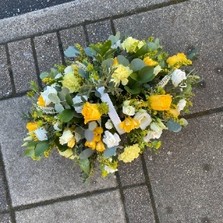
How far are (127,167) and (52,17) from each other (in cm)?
75

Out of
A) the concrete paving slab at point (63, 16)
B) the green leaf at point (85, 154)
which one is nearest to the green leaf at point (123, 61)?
the green leaf at point (85, 154)

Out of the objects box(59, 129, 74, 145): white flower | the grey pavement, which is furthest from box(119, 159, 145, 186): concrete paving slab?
box(59, 129, 74, 145): white flower

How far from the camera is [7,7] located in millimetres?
2377

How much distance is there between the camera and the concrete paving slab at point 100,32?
88.7 inches

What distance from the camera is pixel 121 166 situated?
2182 millimetres

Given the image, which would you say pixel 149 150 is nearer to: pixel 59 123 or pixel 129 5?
pixel 59 123

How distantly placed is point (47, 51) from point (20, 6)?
0.28 meters

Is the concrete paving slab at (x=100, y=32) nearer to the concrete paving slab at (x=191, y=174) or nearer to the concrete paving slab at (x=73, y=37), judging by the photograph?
the concrete paving slab at (x=73, y=37)

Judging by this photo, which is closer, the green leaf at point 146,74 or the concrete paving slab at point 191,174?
the green leaf at point 146,74

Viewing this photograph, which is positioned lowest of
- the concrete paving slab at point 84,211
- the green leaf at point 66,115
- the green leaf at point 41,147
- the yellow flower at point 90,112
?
the concrete paving slab at point 84,211

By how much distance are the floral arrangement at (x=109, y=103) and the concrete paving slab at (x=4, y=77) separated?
0.27 metres

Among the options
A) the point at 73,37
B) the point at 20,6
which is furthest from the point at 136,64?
the point at 20,6

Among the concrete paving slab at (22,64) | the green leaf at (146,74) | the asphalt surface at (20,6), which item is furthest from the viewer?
the asphalt surface at (20,6)

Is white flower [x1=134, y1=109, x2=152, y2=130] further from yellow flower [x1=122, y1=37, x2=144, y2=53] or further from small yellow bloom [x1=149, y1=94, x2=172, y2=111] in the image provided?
yellow flower [x1=122, y1=37, x2=144, y2=53]
